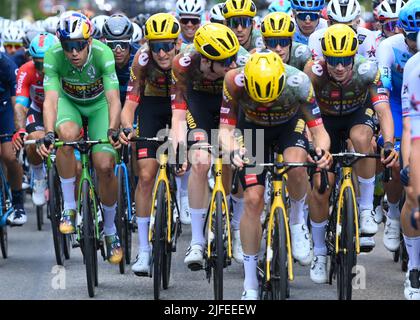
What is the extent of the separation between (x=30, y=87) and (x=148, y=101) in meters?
2.24

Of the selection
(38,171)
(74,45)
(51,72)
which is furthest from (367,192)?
(38,171)

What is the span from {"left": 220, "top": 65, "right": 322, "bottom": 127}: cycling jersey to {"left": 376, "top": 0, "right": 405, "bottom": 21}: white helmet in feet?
12.7

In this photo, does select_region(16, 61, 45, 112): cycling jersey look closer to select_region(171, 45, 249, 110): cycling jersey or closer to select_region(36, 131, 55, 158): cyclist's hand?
→ select_region(36, 131, 55, 158): cyclist's hand

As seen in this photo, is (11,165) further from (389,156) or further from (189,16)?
(389,156)

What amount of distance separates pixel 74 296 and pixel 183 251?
104 inches

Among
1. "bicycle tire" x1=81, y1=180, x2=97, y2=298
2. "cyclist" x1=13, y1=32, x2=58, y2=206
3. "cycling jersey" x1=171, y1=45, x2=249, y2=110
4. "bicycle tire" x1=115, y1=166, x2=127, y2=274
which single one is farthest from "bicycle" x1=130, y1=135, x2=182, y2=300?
"cyclist" x1=13, y1=32, x2=58, y2=206

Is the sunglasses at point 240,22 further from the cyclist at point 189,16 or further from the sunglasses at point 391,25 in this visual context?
the cyclist at point 189,16

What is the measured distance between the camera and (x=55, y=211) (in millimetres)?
11047

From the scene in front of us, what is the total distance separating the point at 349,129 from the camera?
33.7 ft

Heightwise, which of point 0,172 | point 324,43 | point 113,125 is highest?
point 324,43

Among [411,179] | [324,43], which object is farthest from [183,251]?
[411,179]

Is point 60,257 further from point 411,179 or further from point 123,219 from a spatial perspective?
point 411,179

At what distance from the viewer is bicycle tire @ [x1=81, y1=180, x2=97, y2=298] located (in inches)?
392

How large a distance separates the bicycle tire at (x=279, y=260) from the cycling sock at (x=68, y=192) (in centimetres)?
259
